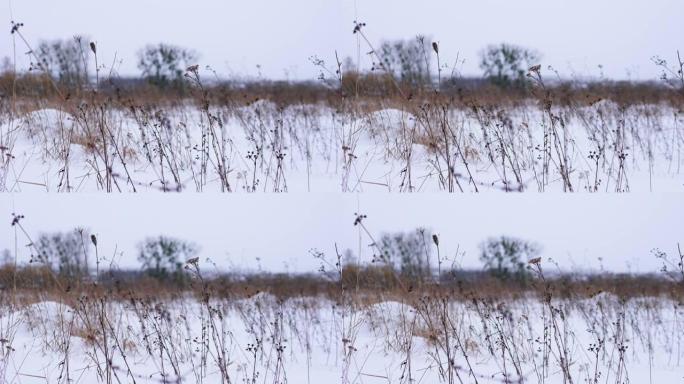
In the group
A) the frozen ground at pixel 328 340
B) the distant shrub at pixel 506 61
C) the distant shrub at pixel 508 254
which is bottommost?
the frozen ground at pixel 328 340

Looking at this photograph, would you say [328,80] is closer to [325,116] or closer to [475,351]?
[325,116]

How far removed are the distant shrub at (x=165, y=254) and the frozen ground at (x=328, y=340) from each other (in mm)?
157

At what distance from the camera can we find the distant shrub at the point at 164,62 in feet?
8.71

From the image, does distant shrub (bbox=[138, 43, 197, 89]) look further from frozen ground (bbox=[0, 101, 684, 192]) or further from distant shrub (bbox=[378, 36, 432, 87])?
distant shrub (bbox=[378, 36, 432, 87])

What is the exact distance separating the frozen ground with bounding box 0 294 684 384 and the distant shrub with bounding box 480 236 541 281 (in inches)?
6.0

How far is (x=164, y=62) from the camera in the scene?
2664 mm

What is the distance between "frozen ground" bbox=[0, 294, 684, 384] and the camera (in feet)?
8.78

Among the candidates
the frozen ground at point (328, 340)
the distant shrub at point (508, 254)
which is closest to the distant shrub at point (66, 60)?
the frozen ground at point (328, 340)

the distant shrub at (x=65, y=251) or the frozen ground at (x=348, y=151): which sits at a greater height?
the frozen ground at (x=348, y=151)

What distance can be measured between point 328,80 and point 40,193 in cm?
139

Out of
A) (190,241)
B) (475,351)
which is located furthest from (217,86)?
(475,351)

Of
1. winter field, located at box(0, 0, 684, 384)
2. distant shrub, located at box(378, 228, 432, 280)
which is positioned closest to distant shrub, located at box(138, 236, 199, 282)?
winter field, located at box(0, 0, 684, 384)

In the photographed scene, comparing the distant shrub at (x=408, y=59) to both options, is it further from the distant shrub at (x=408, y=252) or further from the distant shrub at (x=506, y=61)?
the distant shrub at (x=408, y=252)

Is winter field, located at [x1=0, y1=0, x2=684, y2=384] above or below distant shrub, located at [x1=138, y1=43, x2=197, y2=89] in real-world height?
below
